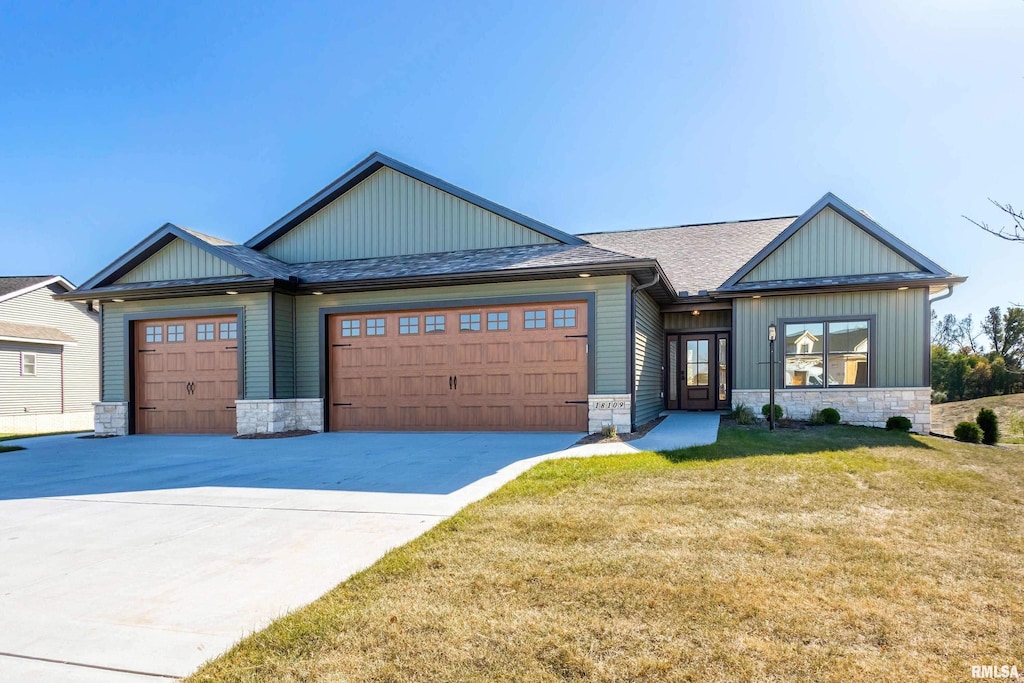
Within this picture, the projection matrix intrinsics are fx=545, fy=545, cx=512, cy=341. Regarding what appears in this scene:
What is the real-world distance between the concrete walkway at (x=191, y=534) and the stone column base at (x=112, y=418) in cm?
315

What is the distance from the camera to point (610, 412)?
1005 cm

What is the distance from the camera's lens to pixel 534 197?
2136 cm

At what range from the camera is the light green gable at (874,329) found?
11.2 m

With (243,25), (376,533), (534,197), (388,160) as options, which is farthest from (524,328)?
(534,197)

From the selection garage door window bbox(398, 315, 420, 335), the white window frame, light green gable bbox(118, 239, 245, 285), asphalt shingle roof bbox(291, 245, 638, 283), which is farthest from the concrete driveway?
the white window frame

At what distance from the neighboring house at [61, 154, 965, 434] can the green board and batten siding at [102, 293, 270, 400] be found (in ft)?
0.14

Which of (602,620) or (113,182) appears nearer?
(602,620)

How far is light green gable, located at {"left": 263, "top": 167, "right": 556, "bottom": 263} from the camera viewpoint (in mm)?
12016

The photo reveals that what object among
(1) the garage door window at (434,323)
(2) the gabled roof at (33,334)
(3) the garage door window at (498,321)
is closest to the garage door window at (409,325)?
(1) the garage door window at (434,323)

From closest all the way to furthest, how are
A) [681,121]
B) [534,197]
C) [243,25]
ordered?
[243,25] → [681,121] → [534,197]

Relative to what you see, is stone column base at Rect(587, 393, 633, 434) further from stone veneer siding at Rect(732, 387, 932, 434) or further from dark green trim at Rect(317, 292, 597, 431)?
stone veneer siding at Rect(732, 387, 932, 434)

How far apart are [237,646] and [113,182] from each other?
2281cm

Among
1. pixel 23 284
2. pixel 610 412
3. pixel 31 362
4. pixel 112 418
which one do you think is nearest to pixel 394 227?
pixel 610 412

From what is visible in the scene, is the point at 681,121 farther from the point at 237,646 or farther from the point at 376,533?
the point at 237,646
